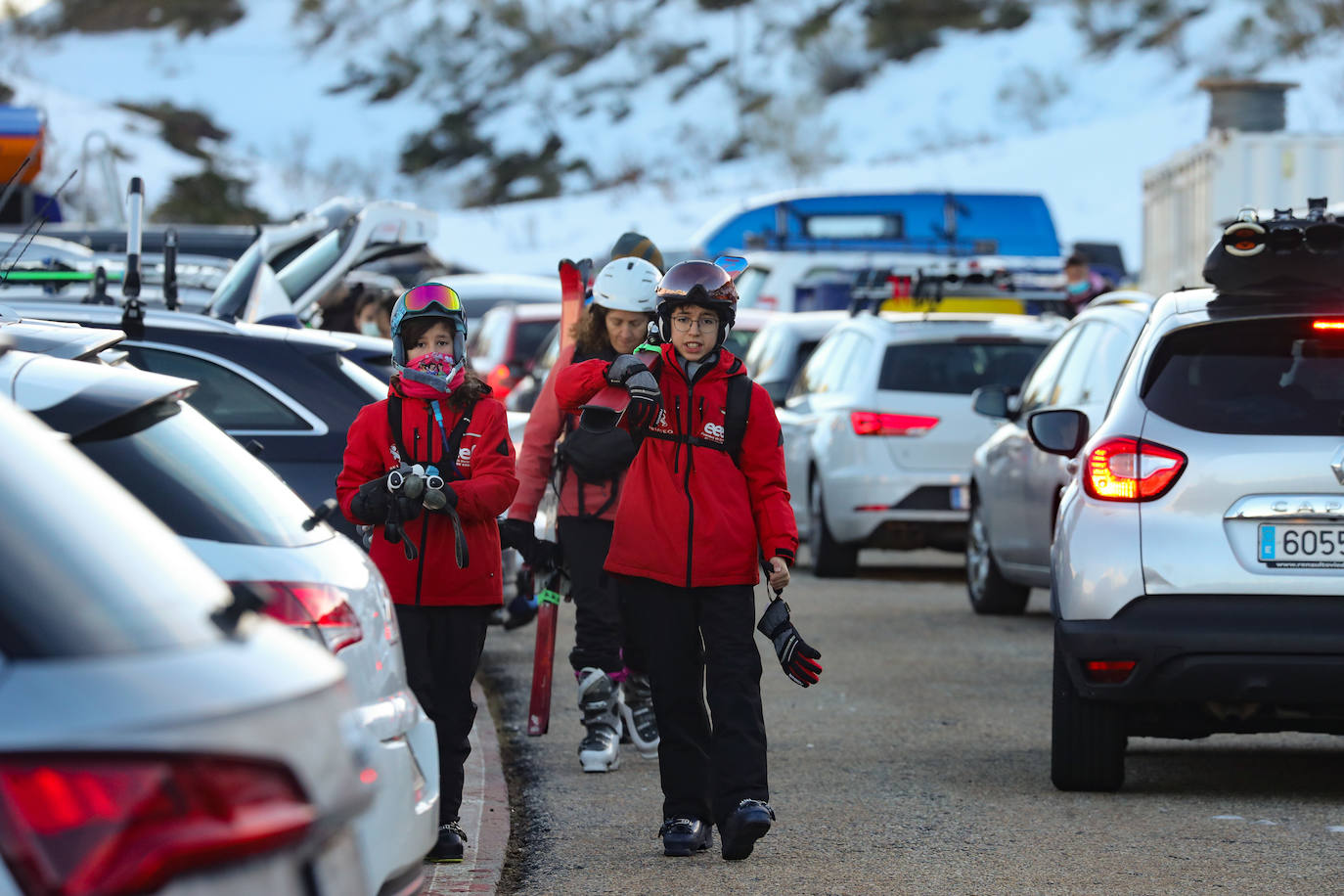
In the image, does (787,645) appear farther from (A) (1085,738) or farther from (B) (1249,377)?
(B) (1249,377)

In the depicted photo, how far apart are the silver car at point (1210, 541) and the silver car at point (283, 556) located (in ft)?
9.57

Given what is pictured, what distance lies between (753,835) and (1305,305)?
246 cm

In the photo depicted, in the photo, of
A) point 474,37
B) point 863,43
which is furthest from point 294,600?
point 474,37

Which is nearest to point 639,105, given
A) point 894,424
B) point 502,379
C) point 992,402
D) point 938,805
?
point 502,379

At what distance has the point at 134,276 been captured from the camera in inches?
361

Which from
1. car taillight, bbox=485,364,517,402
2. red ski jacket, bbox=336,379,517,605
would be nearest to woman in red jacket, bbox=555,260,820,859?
red ski jacket, bbox=336,379,517,605

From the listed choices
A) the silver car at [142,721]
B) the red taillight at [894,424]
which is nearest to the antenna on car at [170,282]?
the red taillight at [894,424]

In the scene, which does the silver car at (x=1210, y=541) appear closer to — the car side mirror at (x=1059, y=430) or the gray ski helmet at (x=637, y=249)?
the car side mirror at (x=1059, y=430)

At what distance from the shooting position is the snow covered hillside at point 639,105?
59.2 m

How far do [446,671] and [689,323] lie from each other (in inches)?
46.7

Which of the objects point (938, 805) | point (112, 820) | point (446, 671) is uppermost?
point (112, 820)

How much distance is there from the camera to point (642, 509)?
6.84m

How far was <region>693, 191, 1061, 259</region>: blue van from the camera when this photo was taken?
25719 millimetres

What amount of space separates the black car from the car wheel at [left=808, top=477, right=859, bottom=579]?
265 inches
